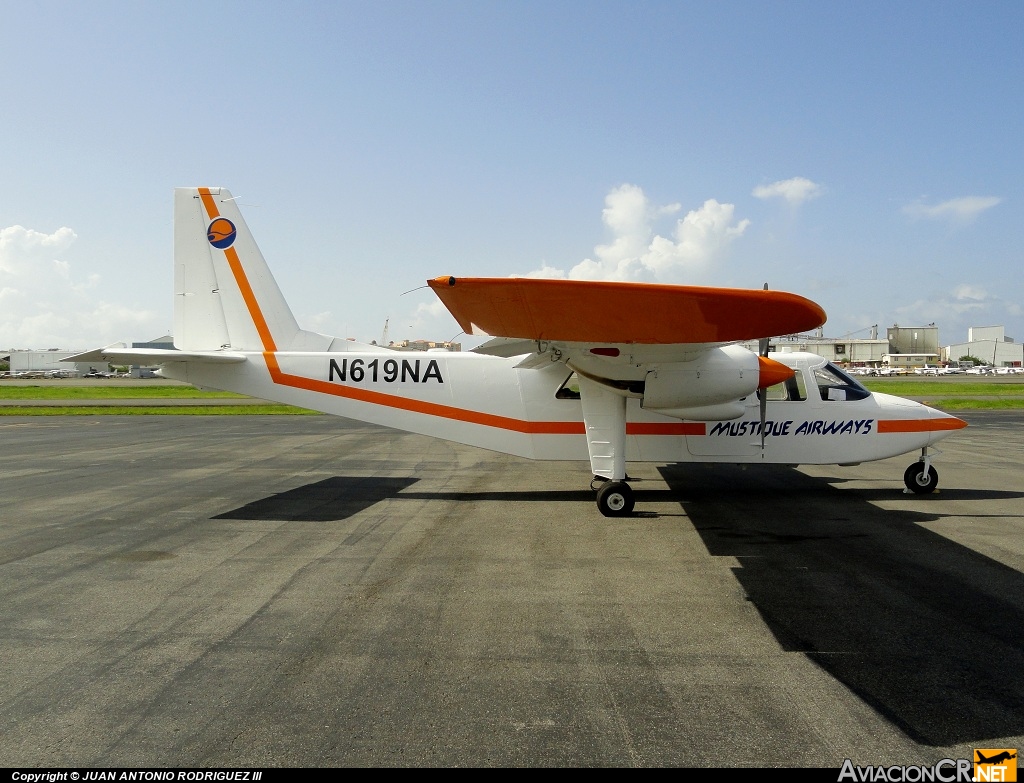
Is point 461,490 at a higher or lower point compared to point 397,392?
lower

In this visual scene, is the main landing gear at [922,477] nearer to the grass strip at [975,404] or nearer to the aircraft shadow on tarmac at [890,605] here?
the aircraft shadow on tarmac at [890,605]

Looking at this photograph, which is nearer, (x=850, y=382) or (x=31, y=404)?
(x=850, y=382)

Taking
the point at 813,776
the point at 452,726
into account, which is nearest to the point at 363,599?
the point at 452,726

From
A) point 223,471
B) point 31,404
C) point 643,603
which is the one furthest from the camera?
point 31,404

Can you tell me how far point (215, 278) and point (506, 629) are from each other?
30.2 feet

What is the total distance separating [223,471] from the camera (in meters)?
14.2

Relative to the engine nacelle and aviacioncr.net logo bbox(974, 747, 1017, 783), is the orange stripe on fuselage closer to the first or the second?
the engine nacelle

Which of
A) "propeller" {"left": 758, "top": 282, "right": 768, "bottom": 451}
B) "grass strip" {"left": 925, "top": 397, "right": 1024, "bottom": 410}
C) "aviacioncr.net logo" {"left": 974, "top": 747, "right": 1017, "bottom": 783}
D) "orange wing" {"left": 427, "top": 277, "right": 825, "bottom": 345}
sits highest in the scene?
"orange wing" {"left": 427, "top": 277, "right": 825, "bottom": 345}

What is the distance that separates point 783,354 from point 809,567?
5.61 meters

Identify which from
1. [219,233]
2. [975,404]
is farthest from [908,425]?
[975,404]

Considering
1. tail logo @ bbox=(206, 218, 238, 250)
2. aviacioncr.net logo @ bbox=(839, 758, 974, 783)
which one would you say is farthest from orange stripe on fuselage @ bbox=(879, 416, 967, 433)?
tail logo @ bbox=(206, 218, 238, 250)

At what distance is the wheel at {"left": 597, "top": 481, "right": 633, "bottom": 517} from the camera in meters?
9.91

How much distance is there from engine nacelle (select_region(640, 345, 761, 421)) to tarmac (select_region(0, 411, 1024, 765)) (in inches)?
70.1

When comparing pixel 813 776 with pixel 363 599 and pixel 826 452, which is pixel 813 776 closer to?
pixel 363 599
